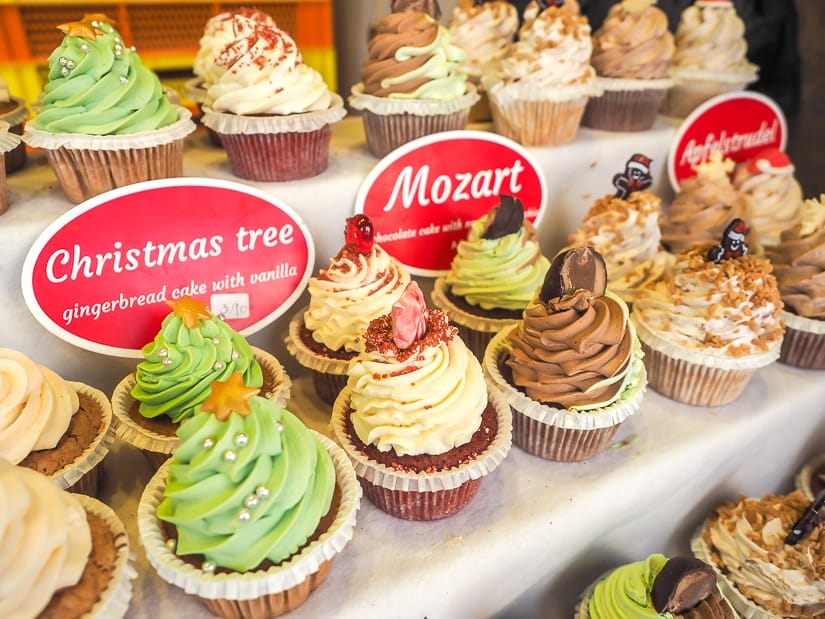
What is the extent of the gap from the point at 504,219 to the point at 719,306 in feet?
2.76

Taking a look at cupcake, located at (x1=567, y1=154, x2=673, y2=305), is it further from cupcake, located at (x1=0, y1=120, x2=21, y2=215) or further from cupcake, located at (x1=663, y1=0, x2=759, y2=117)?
cupcake, located at (x1=0, y1=120, x2=21, y2=215)

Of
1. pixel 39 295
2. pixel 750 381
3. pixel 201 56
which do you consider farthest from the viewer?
pixel 201 56

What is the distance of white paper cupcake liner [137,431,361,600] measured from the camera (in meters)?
1.44

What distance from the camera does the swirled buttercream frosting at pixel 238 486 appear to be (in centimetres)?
142

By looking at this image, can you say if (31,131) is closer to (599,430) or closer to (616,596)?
(599,430)

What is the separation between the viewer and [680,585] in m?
1.82

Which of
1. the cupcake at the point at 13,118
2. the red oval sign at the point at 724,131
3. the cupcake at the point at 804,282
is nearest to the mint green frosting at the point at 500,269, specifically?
the cupcake at the point at 804,282

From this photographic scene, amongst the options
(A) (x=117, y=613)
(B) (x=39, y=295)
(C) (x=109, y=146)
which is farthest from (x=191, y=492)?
(C) (x=109, y=146)

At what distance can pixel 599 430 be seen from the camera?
2061 mm

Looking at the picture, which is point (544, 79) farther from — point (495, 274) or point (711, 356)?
point (711, 356)

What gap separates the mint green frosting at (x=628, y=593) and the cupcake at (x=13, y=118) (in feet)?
8.51

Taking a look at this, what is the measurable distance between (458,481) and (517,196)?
59.3 inches

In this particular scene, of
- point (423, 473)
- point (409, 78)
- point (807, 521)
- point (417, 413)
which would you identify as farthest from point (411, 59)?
point (807, 521)

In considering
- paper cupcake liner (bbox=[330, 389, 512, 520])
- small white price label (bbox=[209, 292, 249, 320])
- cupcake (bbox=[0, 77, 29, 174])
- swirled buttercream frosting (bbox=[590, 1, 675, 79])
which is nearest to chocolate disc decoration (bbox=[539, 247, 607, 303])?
paper cupcake liner (bbox=[330, 389, 512, 520])
